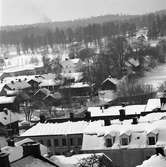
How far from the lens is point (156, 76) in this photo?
175ft

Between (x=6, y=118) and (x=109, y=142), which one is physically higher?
(x=109, y=142)

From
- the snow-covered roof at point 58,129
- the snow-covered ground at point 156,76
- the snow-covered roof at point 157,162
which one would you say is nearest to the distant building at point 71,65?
the snow-covered ground at point 156,76

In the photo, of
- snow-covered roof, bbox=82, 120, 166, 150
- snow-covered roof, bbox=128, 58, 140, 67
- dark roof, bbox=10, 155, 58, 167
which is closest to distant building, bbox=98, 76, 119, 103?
snow-covered roof, bbox=128, 58, 140, 67

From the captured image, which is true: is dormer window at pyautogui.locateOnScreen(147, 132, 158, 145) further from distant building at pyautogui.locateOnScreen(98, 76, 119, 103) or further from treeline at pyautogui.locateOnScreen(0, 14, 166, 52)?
treeline at pyautogui.locateOnScreen(0, 14, 166, 52)

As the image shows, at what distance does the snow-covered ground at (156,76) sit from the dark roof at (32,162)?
33.4 metres

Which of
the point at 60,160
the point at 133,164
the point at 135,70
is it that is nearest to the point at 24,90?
the point at 135,70

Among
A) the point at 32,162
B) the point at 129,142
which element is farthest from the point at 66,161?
the point at 129,142

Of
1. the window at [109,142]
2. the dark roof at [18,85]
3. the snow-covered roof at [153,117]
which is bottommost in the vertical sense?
the dark roof at [18,85]

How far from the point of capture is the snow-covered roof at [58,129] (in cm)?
2375

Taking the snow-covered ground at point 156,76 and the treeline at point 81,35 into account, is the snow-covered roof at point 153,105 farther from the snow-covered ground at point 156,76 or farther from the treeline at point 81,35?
the treeline at point 81,35

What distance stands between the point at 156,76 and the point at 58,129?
1217 inches

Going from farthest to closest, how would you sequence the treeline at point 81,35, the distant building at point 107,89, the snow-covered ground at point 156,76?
the treeline at point 81,35 → the snow-covered ground at point 156,76 → the distant building at point 107,89

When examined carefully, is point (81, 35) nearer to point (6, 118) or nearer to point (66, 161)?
point (6, 118)

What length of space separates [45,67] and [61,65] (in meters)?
3.99
